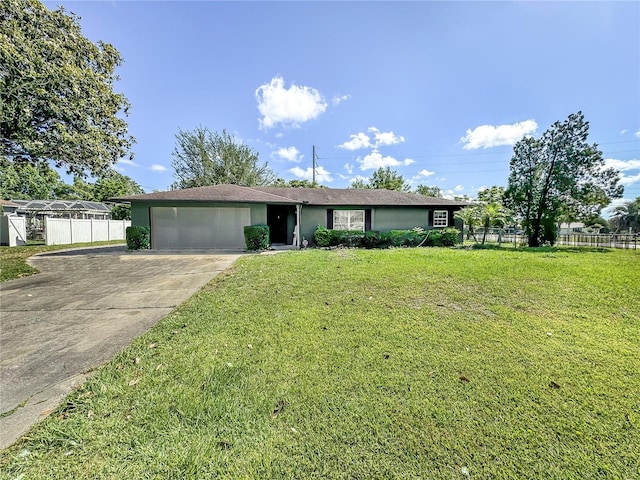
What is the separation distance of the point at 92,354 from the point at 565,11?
47.6 ft

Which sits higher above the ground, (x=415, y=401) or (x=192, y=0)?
(x=192, y=0)

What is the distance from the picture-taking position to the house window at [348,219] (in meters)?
14.3

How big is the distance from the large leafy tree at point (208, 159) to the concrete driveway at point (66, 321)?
1908 cm

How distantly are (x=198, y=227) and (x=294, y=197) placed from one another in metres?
5.20

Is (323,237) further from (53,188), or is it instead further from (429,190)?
(53,188)

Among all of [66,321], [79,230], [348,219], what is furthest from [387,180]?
[66,321]

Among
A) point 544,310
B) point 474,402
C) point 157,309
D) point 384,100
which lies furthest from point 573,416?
point 384,100

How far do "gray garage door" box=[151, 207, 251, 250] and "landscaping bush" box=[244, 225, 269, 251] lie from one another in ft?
5.04

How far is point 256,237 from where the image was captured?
1178 centimetres

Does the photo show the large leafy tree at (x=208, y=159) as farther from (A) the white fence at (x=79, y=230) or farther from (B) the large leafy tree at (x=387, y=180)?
(B) the large leafy tree at (x=387, y=180)

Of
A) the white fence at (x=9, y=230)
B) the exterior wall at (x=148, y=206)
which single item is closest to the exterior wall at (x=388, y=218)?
the exterior wall at (x=148, y=206)

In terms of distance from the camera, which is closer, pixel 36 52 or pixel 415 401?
pixel 415 401

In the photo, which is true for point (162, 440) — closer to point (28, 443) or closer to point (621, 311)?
point (28, 443)

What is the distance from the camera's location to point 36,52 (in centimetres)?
977
